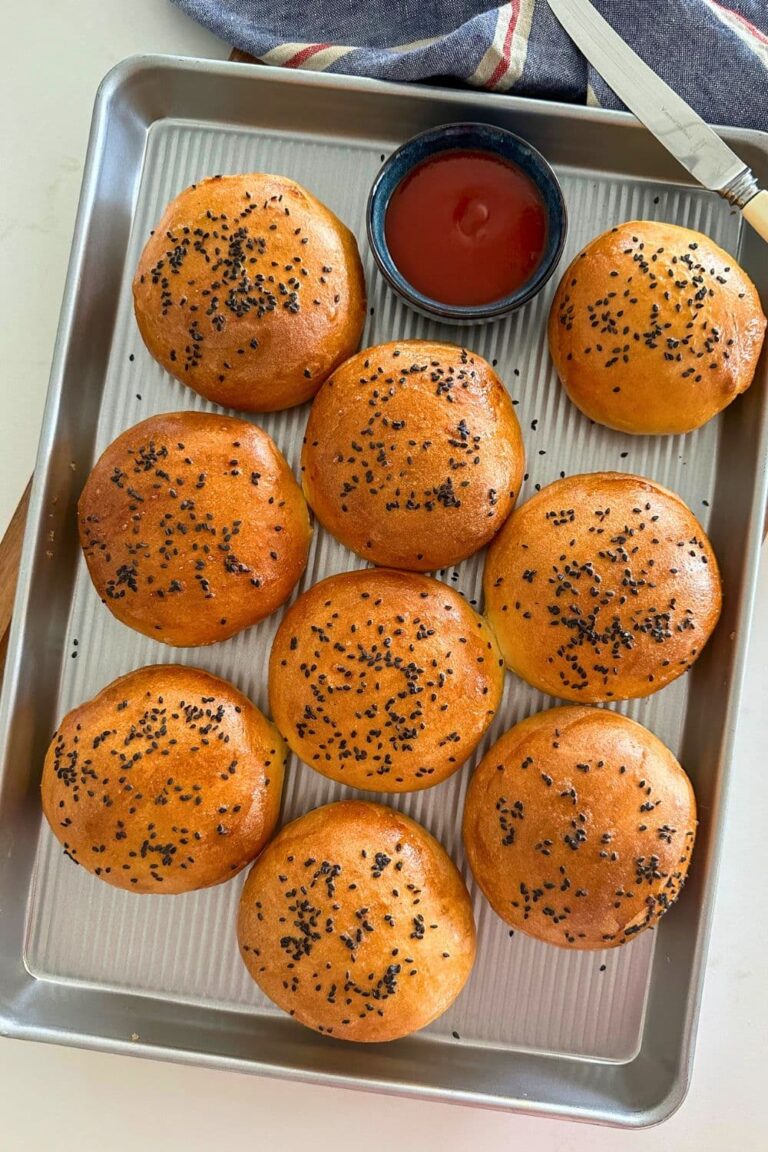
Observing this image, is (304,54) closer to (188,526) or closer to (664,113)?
(664,113)

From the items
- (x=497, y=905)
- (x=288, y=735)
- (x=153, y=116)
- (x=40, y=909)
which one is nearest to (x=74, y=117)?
(x=153, y=116)

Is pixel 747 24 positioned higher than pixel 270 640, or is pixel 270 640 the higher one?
pixel 747 24

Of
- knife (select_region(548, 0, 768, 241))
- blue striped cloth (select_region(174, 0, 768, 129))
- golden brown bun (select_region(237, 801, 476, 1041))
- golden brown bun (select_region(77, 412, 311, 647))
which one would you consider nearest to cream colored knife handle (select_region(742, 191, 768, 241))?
knife (select_region(548, 0, 768, 241))

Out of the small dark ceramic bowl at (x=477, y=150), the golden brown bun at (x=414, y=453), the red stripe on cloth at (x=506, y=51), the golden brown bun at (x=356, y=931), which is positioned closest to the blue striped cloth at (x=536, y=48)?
the red stripe on cloth at (x=506, y=51)

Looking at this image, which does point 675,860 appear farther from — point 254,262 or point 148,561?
point 254,262

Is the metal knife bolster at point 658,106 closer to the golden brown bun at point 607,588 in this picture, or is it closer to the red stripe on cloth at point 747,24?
the red stripe on cloth at point 747,24

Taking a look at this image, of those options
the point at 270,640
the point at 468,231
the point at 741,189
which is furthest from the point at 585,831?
the point at 741,189
